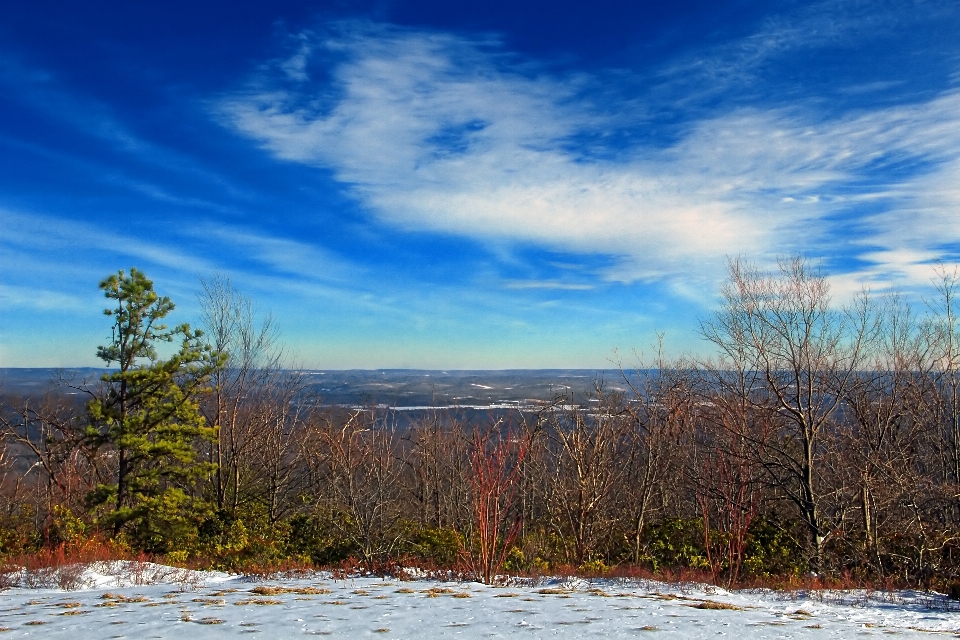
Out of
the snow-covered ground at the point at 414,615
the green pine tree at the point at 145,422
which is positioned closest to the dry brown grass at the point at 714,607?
the snow-covered ground at the point at 414,615

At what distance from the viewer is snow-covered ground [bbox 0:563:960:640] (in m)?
4.99

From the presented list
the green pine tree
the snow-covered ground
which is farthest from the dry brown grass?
the green pine tree

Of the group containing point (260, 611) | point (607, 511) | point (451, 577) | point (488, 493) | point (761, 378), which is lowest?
point (607, 511)

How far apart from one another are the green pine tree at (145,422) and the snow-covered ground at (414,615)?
7.39m

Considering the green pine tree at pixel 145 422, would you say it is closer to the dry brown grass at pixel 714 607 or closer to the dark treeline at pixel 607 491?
the dark treeline at pixel 607 491

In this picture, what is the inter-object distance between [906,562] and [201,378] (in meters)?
16.8

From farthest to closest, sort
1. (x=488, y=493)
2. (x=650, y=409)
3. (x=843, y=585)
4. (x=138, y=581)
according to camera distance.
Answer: (x=650, y=409), (x=843, y=585), (x=138, y=581), (x=488, y=493)

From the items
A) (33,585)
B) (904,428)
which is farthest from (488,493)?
(904,428)

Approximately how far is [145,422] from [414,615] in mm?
12746

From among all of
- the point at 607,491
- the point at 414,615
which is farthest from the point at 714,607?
the point at 607,491

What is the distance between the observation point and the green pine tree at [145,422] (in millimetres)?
15391

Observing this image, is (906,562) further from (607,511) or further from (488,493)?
(488,493)

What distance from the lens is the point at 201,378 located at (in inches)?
653

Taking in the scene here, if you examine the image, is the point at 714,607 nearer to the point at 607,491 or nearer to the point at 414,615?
the point at 414,615
